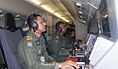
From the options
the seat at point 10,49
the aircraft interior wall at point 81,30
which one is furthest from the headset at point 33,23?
the aircraft interior wall at point 81,30

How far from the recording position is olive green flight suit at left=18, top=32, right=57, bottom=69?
2.26m

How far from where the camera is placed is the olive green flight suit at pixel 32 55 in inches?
88.9

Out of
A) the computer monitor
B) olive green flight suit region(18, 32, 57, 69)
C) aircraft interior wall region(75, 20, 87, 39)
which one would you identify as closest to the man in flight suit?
olive green flight suit region(18, 32, 57, 69)

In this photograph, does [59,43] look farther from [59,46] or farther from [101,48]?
[101,48]

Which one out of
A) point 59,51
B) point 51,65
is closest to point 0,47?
point 51,65

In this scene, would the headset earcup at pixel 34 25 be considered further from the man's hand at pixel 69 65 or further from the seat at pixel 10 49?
the man's hand at pixel 69 65

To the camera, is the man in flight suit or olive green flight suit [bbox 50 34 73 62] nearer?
the man in flight suit

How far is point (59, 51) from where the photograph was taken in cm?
419

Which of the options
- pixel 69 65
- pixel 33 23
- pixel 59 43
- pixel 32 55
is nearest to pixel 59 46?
pixel 59 43

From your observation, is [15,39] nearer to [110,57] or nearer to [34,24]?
[34,24]

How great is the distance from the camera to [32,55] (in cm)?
229

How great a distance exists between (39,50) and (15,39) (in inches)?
12.7

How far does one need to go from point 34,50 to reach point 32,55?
3.4 inches

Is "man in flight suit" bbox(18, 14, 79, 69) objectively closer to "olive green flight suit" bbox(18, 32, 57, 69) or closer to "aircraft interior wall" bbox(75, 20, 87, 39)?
"olive green flight suit" bbox(18, 32, 57, 69)
